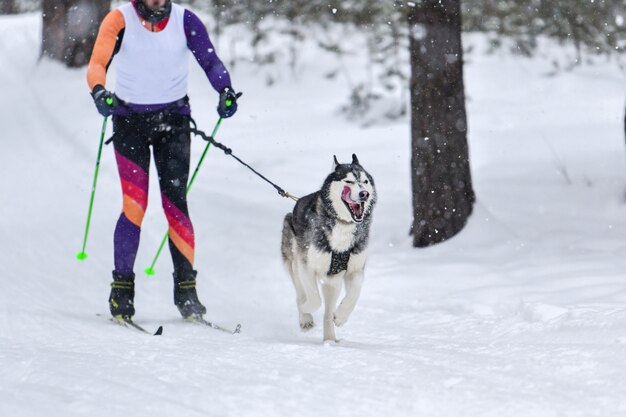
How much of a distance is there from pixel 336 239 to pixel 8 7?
18.2m

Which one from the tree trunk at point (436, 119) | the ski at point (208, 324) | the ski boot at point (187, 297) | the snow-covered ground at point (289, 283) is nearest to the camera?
the snow-covered ground at point (289, 283)

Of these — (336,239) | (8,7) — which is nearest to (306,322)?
(336,239)

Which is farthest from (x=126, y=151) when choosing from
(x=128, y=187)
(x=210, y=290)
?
(x=210, y=290)

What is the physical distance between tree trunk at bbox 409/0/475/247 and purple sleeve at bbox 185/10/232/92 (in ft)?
8.63

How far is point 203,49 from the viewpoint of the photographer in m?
5.48

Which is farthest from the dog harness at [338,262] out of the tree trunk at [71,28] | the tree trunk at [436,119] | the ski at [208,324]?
the tree trunk at [71,28]

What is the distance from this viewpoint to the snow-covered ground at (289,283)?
11.6 feet

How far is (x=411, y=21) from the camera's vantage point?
7699mm

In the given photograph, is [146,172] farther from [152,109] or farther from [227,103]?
[227,103]

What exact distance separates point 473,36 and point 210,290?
1216cm

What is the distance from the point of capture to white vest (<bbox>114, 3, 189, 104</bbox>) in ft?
17.2

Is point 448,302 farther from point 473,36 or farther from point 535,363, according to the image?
point 473,36

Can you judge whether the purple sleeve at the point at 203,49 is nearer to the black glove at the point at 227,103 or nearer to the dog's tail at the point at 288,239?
the black glove at the point at 227,103

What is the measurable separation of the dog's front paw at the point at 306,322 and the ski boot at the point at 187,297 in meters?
0.63
